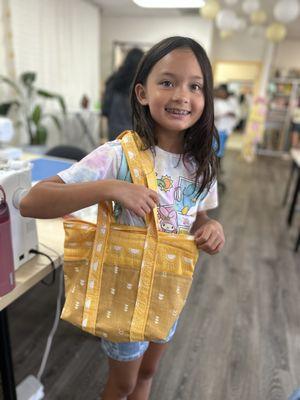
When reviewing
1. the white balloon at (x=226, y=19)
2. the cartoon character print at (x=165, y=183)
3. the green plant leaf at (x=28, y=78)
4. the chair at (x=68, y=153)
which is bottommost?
the chair at (x=68, y=153)

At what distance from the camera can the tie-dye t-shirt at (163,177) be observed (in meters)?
0.68

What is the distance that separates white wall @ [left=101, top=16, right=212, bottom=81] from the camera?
591 centimetres

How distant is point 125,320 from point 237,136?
10725 mm

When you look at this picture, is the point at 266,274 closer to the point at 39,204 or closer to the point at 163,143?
the point at 163,143

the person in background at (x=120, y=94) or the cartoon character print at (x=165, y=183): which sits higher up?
the person in background at (x=120, y=94)

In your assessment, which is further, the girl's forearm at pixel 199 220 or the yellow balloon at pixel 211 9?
the yellow balloon at pixel 211 9

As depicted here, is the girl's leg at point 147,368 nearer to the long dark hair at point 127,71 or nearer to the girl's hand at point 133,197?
the girl's hand at point 133,197

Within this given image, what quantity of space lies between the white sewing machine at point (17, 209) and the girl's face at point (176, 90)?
1.43 ft

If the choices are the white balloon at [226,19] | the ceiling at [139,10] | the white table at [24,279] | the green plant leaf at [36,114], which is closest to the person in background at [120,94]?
the white table at [24,279]

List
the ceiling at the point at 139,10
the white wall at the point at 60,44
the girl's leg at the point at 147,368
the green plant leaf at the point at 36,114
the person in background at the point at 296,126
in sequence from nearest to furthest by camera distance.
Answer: the girl's leg at the point at 147,368, the green plant leaf at the point at 36,114, the white wall at the point at 60,44, the ceiling at the point at 139,10, the person in background at the point at 296,126

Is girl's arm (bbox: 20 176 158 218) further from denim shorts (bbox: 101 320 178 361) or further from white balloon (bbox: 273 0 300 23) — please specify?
white balloon (bbox: 273 0 300 23)

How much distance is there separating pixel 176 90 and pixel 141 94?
11cm

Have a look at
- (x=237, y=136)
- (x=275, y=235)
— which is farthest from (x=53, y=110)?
(x=237, y=136)

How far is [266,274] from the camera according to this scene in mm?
2416
